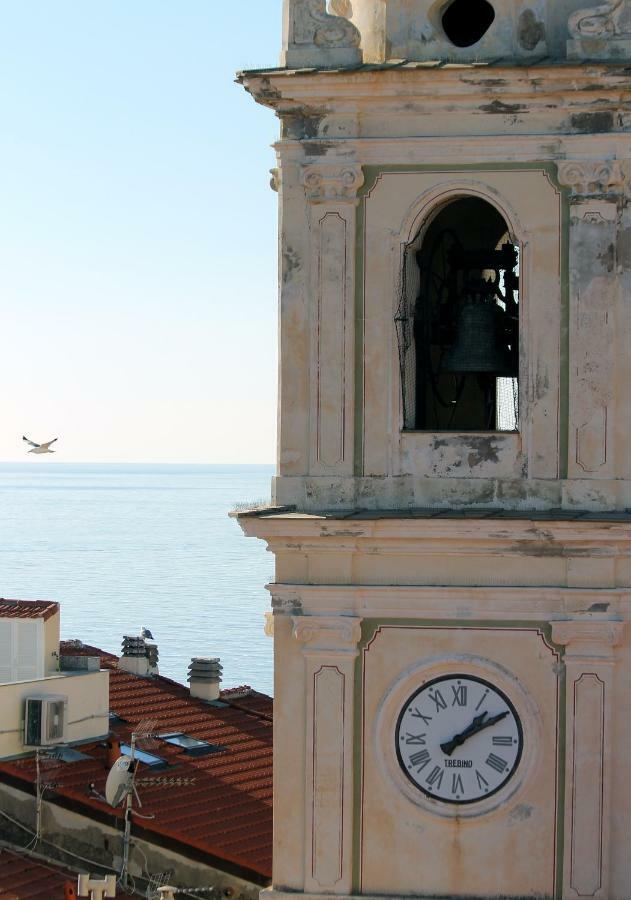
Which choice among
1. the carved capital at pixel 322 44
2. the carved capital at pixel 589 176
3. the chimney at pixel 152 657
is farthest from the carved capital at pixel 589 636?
the chimney at pixel 152 657

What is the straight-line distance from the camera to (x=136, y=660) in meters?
25.6

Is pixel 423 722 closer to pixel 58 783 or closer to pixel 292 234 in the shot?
pixel 292 234

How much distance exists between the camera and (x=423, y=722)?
638 inches

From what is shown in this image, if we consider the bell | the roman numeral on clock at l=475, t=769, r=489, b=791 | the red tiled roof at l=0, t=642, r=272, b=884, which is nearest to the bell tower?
the roman numeral on clock at l=475, t=769, r=489, b=791

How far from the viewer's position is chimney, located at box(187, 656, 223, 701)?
25.0 meters

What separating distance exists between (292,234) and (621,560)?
116 inches

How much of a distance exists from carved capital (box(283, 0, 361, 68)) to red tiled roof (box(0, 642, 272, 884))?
6330 mm

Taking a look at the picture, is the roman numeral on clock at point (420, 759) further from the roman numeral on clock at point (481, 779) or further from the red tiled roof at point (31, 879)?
the red tiled roof at point (31, 879)

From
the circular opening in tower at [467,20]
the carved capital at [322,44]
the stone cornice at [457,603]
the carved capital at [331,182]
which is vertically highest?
the circular opening in tower at [467,20]

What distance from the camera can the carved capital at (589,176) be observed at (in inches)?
628

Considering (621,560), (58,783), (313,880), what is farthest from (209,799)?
(621,560)

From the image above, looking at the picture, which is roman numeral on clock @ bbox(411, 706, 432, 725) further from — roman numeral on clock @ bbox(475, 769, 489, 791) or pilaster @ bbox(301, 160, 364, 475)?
pilaster @ bbox(301, 160, 364, 475)

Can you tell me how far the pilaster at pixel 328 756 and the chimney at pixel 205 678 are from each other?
8.73 m

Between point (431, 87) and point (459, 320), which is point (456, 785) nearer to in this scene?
point (459, 320)
